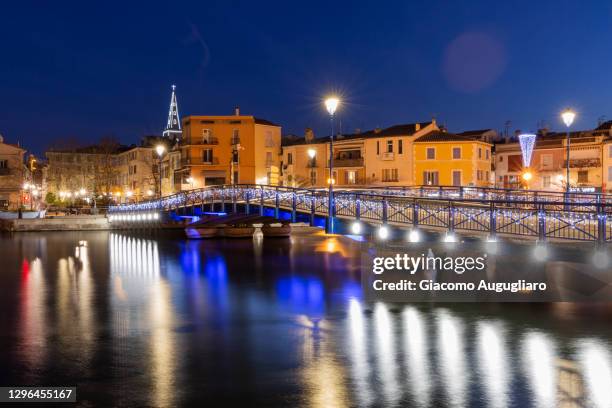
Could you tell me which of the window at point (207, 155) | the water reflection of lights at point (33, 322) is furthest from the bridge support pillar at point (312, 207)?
the window at point (207, 155)

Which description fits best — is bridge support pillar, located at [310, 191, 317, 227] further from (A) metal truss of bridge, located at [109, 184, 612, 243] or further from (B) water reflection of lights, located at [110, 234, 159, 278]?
(B) water reflection of lights, located at [110, 234, 159, 278]

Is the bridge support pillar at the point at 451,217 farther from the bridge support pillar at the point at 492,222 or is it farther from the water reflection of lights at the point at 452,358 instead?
the water reflection of lights at the point at 452,358

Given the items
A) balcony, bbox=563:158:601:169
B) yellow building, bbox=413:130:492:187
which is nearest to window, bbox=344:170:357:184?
yellow building, bbox=413:130:492:187

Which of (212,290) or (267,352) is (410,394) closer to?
(267,352)

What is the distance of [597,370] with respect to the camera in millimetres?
11789

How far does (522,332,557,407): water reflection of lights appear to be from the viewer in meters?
10.4

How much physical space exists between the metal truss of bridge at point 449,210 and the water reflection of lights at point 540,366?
7877 mm

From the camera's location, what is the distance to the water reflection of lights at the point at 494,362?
34.2 feet

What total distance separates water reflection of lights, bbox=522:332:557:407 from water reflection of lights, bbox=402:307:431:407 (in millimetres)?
1703

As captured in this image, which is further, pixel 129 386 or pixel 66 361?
pixel 66 361

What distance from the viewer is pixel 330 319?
17.4 meters

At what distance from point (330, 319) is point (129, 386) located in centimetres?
728

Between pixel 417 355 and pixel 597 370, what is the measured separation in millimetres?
3268

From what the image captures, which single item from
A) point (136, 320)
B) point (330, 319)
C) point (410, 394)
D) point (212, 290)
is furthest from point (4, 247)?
point (410, 394)
